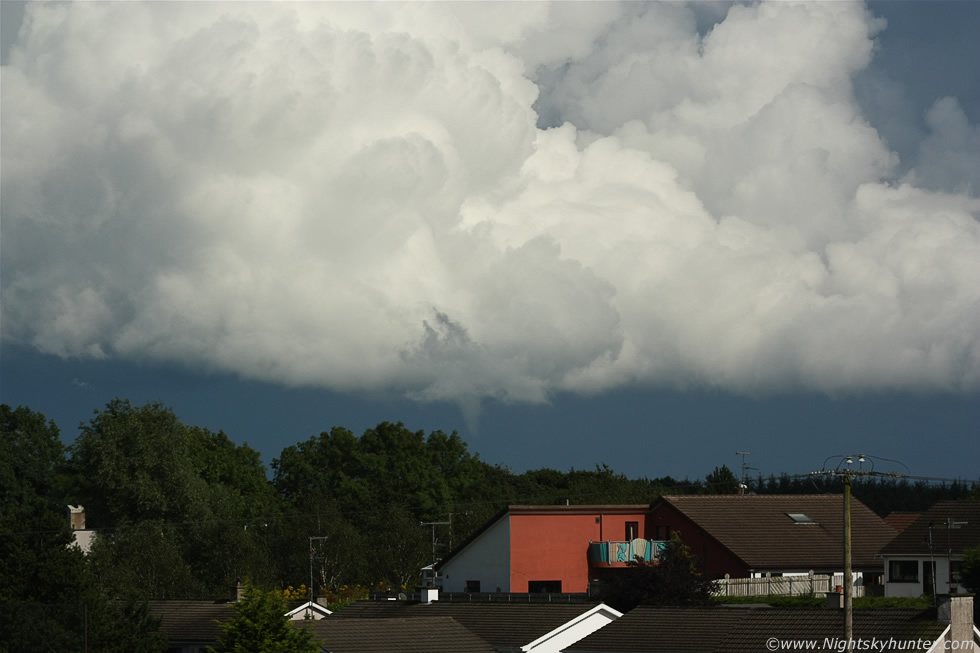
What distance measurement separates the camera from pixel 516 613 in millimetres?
59781

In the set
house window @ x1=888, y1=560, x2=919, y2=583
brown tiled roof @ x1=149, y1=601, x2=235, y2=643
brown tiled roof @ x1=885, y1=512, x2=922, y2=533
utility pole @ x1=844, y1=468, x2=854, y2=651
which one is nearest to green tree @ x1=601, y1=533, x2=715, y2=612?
house window @ x1=888, y1=560, x2=919, y2=583

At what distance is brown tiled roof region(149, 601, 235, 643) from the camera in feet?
199

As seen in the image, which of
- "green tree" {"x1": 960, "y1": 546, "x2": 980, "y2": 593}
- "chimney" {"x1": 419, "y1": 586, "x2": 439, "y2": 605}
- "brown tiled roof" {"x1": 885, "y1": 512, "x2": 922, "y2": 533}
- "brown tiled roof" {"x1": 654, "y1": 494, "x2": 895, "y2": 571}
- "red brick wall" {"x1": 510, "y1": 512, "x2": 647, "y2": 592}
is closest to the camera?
"green tree" {"x1": 960, "y1": 546, "x2": 980, "y2": 593}

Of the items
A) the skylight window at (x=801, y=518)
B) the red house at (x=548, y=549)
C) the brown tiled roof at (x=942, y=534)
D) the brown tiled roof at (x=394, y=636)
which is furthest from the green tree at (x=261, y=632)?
the skylight window at (x=801, y=518)

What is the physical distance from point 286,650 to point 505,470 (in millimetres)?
140764

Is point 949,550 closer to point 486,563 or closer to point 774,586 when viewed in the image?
point 774,586

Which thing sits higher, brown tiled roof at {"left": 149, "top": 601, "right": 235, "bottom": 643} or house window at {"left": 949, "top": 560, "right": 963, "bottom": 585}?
house window at {"left": 949, "top": 560, "right": 963, "bottom": 585}

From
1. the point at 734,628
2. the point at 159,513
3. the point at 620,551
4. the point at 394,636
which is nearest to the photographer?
the point at 734,628

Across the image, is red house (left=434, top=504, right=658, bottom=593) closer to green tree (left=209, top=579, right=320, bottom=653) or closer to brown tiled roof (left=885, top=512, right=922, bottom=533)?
green tree (left=209, top=579, right=320, bottom=653)

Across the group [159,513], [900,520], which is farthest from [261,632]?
[900,520]

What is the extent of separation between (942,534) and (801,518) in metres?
9.47

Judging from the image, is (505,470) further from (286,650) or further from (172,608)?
(286,650)

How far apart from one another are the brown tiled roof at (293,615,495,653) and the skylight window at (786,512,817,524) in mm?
32624

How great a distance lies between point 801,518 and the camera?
7988 cm
